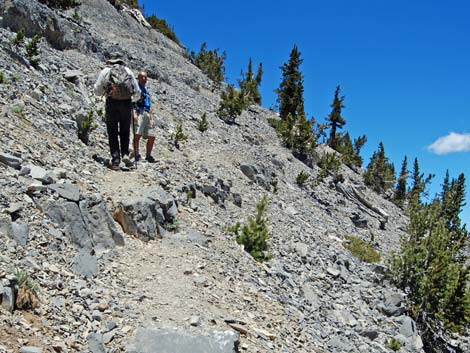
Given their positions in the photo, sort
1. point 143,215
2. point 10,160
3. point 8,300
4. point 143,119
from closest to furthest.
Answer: point 8,300
point 10,160
point 143,215
point 143,119

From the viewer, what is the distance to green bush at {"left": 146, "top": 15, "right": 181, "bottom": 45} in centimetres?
5116

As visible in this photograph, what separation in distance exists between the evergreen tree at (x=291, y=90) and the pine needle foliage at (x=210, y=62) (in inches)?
286

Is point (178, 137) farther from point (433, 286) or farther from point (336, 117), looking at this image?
point (336, 117)

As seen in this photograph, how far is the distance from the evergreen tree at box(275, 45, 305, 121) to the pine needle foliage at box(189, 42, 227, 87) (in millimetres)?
7261

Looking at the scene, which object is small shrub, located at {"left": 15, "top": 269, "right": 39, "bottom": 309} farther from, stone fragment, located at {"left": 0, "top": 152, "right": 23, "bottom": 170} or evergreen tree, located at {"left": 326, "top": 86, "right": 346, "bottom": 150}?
evergreen tree, located at {"left": 326, "top": 86, "right": 346, "bottom": 150}

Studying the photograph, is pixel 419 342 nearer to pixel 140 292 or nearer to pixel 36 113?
pixel 140 292

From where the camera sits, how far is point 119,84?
10.4 meters

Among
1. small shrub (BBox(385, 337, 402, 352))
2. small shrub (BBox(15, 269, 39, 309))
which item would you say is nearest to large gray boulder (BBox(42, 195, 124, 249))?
small shrub (BBox(15, 269, 39, 309))

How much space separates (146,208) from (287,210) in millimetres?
11514

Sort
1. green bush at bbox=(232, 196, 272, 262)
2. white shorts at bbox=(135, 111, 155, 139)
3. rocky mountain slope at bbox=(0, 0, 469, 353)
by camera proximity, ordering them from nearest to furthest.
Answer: rocky mountain slope at bbox=(0, 0, 469, 353) → green bush at bbox=(232, 196, 272, 262) → white shorts at bbox=(135, 111, 155, 139)

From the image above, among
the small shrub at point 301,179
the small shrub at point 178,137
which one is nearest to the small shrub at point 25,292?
the small shrub at point 178,137

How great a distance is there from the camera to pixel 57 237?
6645 millimetres

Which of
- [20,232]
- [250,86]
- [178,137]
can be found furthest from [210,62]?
[20,232]

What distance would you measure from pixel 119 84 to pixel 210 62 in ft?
130
